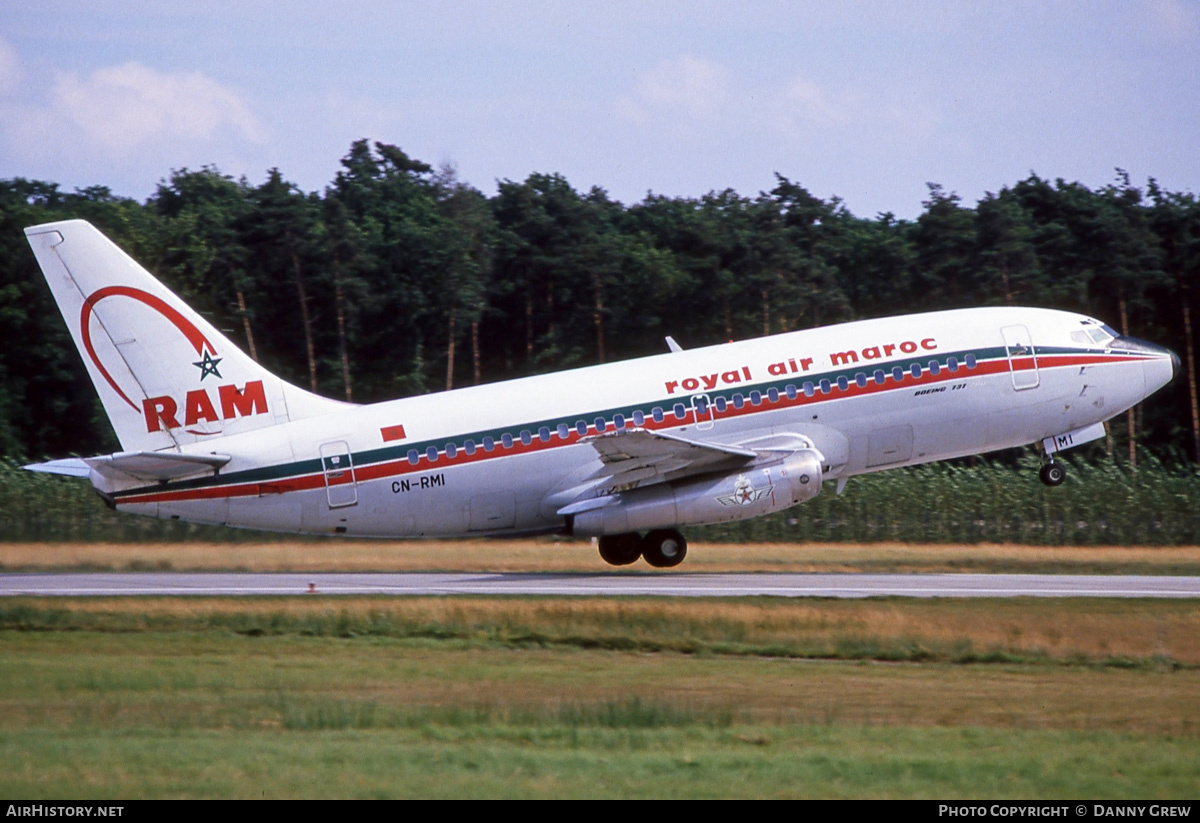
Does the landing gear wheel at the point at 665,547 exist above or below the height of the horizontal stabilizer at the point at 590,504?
below

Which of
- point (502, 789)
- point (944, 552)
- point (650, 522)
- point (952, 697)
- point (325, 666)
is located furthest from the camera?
point (944, 552)

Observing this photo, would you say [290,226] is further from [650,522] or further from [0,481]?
[650,522]

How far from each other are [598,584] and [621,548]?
11.0ft

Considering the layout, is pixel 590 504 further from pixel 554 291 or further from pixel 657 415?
pixel 554 291

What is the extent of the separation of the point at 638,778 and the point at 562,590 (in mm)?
15548

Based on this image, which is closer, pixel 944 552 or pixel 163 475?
pixel 163 475

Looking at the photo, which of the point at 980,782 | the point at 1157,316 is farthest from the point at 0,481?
the point at 1157,316

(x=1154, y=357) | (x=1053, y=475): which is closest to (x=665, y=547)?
(x=1053, y=475)

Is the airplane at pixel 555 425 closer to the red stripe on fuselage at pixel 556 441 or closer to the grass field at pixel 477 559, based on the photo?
the red stripe on fuselage at pixel 556 441

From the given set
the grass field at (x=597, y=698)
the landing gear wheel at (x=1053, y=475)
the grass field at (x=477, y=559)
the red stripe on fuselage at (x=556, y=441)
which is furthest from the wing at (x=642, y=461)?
the landing gear wheel at (x=1053, y=475)

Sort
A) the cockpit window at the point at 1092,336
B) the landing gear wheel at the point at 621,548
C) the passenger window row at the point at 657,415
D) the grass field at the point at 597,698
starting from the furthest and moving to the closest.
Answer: the cockpit window at the point at 1092,336 < the landing gear wheel at the point at 621,548 < the passenger window row at the point at 657,415 < the grass field at the point at 597,698

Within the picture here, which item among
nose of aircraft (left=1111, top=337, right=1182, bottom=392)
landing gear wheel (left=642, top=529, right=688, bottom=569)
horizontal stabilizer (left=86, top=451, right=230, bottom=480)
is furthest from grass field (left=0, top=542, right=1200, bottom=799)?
nose of aircraft (left=1111, top=337, right=1182, bottom=392)

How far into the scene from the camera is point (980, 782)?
42.8ft

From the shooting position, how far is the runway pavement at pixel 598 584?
28062mm
